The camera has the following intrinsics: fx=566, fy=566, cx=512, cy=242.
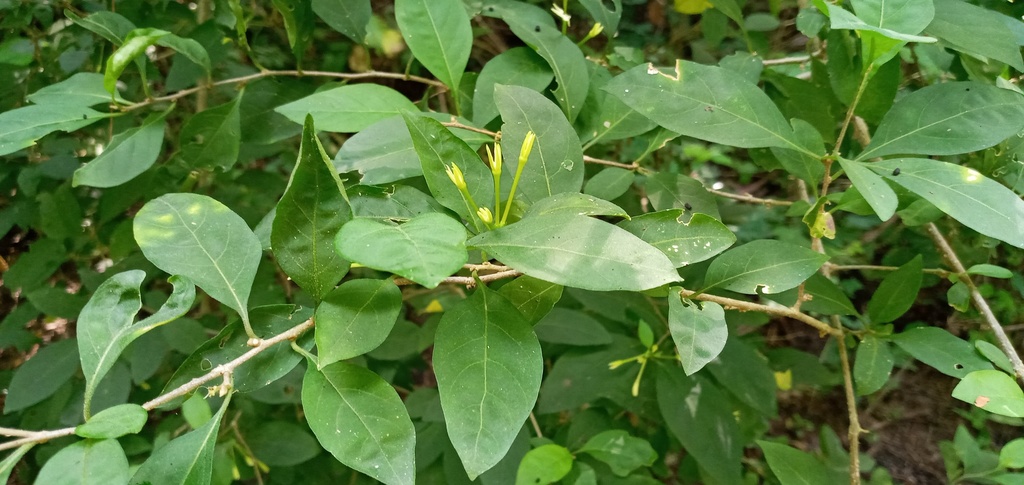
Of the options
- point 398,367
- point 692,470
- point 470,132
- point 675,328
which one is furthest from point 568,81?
point 692,470

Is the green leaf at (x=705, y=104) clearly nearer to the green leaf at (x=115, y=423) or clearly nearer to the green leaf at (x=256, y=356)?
the green leaf at (x=256, y=356)

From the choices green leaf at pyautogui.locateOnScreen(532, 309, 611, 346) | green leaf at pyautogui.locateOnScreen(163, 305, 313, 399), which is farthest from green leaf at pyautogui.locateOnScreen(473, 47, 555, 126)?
green leaf at pyautogui.locateOnScreen(532, 309, 611, 346)

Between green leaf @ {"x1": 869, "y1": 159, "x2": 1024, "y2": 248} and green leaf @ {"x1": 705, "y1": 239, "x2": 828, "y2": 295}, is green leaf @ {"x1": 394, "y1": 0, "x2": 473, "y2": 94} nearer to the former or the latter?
green leaf @ {"x1": 705, "y1": 239, "x2": 828, "y2": 295}

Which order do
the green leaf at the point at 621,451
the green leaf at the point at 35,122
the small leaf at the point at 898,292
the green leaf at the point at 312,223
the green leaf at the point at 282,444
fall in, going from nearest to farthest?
the green leaf at the point at 312,223
the green leaf at the point at 35,122
the small leaf at the point at 898,292
the green leaf at the point at 621,451
the green leaf at the point at 282,444

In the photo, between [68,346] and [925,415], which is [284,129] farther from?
[925,415]

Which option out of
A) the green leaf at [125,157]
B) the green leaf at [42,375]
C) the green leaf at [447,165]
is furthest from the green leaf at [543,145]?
the green leaf at [42,375]

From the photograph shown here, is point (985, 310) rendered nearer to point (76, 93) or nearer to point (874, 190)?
point (874, 190)

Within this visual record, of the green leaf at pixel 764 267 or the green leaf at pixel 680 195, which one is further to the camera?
the green leaf at pixel 680 195
